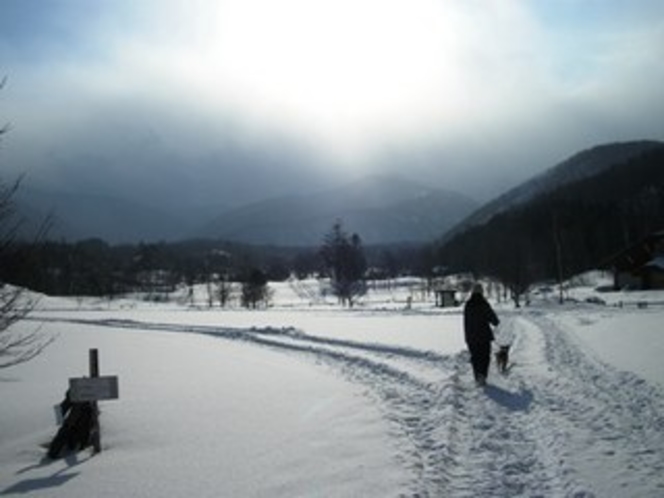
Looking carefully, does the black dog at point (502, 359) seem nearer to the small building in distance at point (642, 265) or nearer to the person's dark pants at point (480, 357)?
the person's dark pants at point (480, 357)

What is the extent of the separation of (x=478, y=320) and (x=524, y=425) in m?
4.77

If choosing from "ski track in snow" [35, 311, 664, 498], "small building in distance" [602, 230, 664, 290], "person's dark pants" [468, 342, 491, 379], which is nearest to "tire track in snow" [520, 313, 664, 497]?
"ski track in snow" [35, 311, 664, 498]

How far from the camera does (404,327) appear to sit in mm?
32031

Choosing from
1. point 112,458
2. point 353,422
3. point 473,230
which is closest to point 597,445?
point 353,422

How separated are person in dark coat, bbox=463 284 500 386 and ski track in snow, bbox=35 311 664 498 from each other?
1.08 feet

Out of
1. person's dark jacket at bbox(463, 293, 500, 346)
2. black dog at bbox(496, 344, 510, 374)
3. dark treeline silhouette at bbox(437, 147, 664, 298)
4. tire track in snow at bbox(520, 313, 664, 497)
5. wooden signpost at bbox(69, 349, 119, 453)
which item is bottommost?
tire track in snow at bbox(520, 313, 664, 497)

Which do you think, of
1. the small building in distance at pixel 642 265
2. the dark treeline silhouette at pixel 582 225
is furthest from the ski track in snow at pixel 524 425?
the dark treeline silhouette at pixel 582 225

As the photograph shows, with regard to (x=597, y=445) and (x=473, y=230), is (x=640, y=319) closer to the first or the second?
(x=597, y=445)

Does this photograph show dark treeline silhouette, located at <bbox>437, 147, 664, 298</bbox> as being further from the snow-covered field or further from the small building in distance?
the snow-covered field

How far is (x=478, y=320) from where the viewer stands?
14.6 m

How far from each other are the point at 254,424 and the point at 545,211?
11672cm

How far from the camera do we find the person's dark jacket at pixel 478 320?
14.4 metres

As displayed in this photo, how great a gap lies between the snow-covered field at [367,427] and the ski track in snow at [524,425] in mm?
33

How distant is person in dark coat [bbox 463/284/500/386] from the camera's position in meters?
14.1
